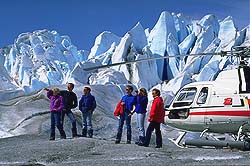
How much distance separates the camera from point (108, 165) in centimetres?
609

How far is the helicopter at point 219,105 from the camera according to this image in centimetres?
853

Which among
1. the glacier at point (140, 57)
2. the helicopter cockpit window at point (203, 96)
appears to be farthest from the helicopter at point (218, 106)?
the glacier at point (140, 57)

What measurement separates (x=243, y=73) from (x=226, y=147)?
1.45 m

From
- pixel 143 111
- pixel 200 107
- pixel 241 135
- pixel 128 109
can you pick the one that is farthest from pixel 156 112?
pixel 241 135

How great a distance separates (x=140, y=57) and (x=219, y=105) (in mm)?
26806

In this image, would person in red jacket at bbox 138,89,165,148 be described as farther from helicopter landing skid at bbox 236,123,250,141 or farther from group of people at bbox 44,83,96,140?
group of people at bbox 44,83,96,140

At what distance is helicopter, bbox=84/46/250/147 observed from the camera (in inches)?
336

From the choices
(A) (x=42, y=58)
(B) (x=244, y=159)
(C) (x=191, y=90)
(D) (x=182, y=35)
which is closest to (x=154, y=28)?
(D) (x=182, y=35)

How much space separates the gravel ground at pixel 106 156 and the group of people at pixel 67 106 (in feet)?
2.76

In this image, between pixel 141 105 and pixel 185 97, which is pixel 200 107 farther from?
pixel 141 105

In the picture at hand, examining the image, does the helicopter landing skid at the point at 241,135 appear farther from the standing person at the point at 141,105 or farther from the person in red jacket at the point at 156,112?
the standing person at the point at 141,105

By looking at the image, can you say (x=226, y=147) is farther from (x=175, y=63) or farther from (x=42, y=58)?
(x=42, y=58)

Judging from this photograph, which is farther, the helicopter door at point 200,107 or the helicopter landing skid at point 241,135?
the helicopter door at point 200,107

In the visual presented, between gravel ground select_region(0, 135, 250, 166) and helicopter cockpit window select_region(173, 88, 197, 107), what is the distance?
1.59m
